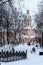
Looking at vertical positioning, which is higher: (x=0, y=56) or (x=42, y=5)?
(x=42, y=5)

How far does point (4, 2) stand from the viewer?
27.4m

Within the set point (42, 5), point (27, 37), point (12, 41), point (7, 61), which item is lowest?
point (27, 37)

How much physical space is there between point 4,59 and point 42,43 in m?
23.9

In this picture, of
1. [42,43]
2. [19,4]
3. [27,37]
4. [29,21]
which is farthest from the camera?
[29,21]

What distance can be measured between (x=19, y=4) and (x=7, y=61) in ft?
21.6

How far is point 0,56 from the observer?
2352cm

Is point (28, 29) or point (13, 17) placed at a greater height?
point (13, 17)

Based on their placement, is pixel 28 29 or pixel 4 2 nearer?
pixel 4 2

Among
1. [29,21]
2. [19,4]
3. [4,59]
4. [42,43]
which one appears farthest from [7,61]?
[29,21]

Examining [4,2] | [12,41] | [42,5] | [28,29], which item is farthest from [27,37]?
[4,2]

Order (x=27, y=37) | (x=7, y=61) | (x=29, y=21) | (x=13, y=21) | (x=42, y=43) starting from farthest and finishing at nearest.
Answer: (x=29, y=21), (x=27, y=37), (x=13, y=21), (x=42, y=43), (x=7, y=61)

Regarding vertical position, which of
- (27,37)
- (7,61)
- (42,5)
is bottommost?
(27,37)

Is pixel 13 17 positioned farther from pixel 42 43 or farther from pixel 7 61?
pixel 7 61

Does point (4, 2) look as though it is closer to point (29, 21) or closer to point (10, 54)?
point (10, 54)
